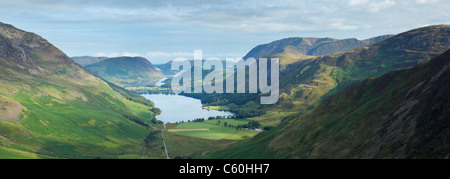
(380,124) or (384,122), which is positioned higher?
(384,122)

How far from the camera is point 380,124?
117250 millimetres

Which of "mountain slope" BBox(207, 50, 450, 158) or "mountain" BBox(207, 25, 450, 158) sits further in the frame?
A: "mountain" BBox(207, 25, 450, 158)

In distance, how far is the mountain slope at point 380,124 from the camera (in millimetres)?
93375

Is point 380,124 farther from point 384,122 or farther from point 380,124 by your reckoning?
point 384,122

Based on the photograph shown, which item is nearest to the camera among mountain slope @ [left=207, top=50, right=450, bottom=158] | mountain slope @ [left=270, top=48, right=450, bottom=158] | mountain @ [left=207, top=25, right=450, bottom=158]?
mountain slope @ [left=270, top=48, right=450, bottom=158]

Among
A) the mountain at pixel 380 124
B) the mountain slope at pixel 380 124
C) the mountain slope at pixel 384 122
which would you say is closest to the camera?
the mountain slope at pixel 384 122

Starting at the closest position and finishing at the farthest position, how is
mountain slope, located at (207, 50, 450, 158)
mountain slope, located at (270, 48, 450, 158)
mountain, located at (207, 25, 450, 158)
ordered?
mountain slope, located at (270, 48, 450, 158) < mountain slope, located at (207, 50, 450, 158) < mountain, located at (207, 25, 450, 158)

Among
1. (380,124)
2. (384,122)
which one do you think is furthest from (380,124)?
(384,122)

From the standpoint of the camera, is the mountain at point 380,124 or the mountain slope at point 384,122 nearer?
the mountain slope at point 384,122

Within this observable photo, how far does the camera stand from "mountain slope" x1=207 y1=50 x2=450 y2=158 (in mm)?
93375

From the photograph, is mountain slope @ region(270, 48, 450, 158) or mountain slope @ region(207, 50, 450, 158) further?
mountain slope @ region(207, 50, 450, 158)

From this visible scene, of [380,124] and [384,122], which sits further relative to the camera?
[380,124]
